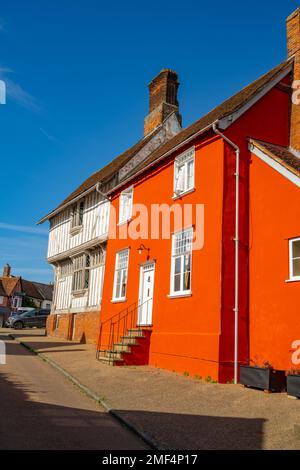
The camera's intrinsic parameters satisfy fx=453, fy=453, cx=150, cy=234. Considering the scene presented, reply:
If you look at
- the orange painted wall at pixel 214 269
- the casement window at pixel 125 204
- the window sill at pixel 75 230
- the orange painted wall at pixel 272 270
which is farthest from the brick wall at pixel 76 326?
the orange painted wall at pixel 272 270

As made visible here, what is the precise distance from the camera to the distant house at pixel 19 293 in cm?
6588

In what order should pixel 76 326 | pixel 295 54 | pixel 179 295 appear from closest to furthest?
1. pixel 179 295
2. pixel 295 54
3. pixel 76 326

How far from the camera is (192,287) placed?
528 inches

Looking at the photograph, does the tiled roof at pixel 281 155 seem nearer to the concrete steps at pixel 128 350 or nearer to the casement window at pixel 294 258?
the casement window at pixel 294 258

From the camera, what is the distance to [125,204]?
63.2ft

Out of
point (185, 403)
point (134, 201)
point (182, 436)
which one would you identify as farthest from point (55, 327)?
point (182, 436)

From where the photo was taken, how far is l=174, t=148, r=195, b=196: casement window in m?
14.9

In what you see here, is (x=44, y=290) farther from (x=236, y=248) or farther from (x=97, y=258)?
(x=236, y=248)

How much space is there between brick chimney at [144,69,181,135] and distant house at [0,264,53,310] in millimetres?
48598

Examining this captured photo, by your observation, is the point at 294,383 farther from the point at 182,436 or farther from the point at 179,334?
the point at 179,334

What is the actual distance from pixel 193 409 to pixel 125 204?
11.7 metres

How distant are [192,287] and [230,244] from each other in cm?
176

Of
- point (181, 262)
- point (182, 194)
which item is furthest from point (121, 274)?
point (182, 194)

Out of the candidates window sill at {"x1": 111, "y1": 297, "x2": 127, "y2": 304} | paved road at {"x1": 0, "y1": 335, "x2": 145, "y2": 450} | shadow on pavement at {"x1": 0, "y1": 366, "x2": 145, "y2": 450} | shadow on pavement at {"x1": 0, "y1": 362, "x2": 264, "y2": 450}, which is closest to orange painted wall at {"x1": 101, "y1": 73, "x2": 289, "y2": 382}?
window sill at {"x1": 111, "y1": 297, "x2": 127, "y2": 304}
